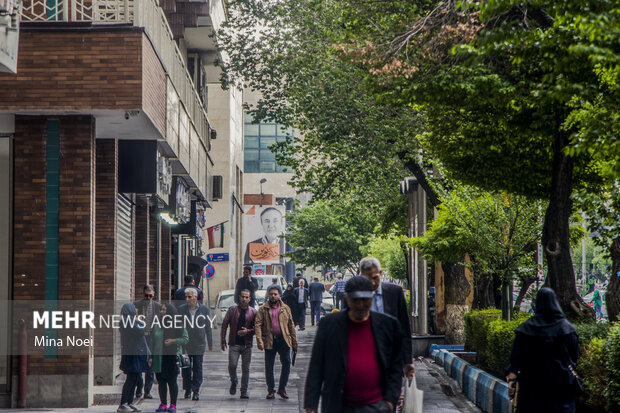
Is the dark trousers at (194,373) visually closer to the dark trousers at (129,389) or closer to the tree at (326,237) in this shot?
the dark trousers at (129,389)

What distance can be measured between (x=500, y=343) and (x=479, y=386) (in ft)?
2.30

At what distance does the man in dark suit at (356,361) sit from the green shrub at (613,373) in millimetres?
2880

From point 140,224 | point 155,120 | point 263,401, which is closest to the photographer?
point 263,401

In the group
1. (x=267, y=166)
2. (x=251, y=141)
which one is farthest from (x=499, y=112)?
(x=267, y=166)

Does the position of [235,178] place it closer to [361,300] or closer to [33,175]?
[33,175]

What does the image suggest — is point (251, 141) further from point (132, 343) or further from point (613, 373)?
point (613, 373)

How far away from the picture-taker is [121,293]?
17.8 m

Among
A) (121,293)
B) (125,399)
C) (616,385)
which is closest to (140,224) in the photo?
(121,293)

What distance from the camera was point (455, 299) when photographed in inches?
869

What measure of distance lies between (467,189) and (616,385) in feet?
31.2

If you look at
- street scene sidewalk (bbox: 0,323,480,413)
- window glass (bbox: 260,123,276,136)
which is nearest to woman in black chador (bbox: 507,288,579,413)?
street scene sidewalk (bbox: 0,323,480,413)

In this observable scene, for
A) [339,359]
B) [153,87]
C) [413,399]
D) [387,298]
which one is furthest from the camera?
[153,87]

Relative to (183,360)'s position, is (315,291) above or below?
above

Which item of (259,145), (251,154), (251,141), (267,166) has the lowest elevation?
(267,166)
